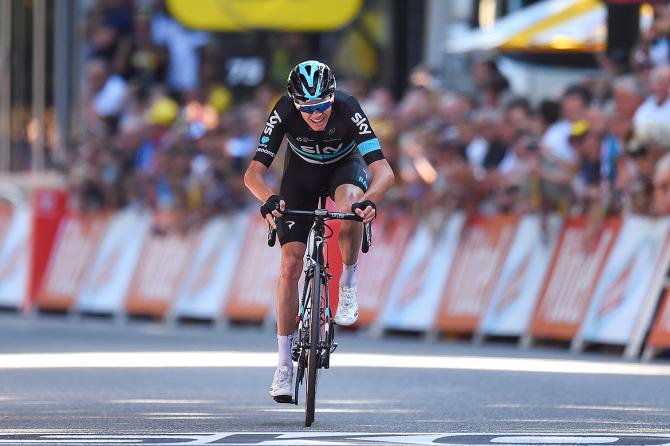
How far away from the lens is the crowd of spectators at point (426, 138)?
17.4 m

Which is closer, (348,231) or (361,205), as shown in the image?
(361,205)

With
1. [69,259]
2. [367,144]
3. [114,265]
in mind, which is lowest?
[367,144]

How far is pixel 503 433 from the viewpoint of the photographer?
409 inches

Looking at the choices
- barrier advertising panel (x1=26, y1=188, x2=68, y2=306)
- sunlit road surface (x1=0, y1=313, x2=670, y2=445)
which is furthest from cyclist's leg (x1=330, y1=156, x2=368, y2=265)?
barrier advertising panel (x1=26, y1=188, x2=68, y2=306)

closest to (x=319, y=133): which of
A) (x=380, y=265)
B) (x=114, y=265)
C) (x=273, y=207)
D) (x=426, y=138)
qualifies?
(x=273, y=207)

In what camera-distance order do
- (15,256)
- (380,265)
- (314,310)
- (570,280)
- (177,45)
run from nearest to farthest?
(314,310) → (570,280) → (380,265) → (15,256) → (177,45)

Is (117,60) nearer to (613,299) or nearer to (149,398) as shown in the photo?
(613,299)

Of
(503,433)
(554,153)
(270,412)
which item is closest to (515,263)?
(554,153)

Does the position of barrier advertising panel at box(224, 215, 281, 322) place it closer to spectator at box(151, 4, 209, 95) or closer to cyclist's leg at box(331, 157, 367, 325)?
spectator at box(151, 4, 209, 95)

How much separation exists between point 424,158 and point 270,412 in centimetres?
791

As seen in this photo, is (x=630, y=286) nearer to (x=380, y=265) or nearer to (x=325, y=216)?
(x=380, y=265)

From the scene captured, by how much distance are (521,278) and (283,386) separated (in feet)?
23.7

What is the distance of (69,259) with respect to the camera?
81.4 feet

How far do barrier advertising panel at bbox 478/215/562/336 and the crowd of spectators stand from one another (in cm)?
22
